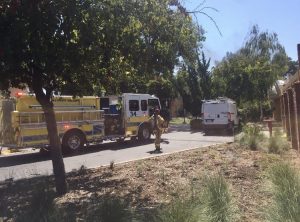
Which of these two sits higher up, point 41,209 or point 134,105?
point 134,105

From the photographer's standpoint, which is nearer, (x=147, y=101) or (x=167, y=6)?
(x=167, y=6)

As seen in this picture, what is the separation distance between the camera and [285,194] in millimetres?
6121

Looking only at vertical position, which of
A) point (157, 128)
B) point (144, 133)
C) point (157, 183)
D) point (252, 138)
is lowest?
point (157, 183)

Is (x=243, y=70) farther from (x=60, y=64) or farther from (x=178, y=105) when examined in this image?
(x=60, y=64)

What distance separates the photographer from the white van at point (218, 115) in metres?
28.3

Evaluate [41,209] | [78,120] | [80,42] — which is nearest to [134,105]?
[78,120]

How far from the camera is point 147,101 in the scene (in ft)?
76.9

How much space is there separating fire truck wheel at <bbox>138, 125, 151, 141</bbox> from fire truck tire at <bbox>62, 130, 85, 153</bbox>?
4.29 m

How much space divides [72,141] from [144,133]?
5197 mm

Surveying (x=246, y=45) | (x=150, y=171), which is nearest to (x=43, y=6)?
(x=150, y=171)

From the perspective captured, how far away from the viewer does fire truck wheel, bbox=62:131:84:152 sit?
1867 cm

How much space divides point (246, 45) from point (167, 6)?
1819 inches

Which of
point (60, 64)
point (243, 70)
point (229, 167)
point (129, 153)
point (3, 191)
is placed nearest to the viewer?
point (60, 64)

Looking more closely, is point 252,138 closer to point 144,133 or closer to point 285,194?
point 144,133
